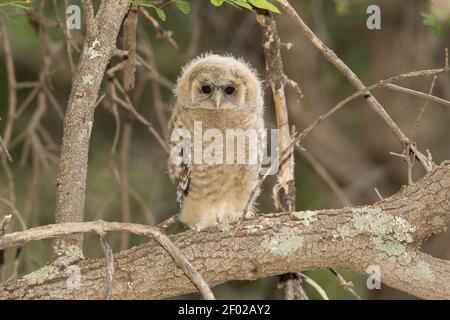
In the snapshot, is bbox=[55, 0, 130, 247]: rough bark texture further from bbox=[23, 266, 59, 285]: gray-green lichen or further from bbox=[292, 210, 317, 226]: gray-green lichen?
bbox=[292, 210, 317, 226]: gray-green lichen

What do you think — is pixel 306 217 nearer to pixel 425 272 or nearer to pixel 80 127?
pixel 425 272

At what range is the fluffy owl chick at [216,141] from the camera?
3850mm

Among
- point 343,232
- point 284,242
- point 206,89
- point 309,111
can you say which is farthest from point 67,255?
point 309,111

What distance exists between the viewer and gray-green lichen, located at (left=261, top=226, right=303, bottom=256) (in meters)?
2.95

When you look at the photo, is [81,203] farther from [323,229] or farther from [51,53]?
[51,53]

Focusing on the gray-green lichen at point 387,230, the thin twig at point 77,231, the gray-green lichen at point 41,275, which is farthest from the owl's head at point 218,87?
the thin twig at point 77,231

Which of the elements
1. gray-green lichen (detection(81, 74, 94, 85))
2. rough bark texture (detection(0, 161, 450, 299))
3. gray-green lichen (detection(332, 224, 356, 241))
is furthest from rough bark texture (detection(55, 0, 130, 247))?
gray-green lichen (detection(332, 224, 356, 241))

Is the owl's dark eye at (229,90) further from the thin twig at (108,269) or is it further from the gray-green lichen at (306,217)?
the thin twig at (108,269)

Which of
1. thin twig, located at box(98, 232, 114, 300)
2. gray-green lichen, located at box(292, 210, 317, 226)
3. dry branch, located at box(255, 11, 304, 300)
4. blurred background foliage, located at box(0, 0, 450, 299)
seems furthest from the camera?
blurred background foliage, located at box(0, 0, 450, 299)

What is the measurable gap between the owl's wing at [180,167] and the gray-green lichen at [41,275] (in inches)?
45.3

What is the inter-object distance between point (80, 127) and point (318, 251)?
3.69ft

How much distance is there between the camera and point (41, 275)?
9.43ft

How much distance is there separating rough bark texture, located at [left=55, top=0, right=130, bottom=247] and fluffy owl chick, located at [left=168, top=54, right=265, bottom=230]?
2.79 feet
